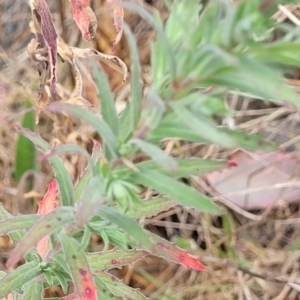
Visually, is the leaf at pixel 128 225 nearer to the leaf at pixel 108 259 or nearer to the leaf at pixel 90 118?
the leaf at pixel 90 118

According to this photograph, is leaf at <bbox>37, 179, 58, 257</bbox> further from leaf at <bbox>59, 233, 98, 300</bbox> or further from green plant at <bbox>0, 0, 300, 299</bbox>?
leaf at <bbox>59, 233, 98, 300</bbox>

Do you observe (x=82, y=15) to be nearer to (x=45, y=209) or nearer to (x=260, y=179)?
(x=45, y=209)

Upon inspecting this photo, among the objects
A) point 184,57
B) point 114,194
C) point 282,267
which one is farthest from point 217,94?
point 282,267

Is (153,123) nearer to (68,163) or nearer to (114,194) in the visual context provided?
(114,194)

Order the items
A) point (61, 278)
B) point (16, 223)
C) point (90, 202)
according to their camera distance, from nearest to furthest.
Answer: point (90, 202) → point (16, 223) → point (61, 278)

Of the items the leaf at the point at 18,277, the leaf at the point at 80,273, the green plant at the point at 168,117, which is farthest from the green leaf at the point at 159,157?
the leaf at the point at 18,277

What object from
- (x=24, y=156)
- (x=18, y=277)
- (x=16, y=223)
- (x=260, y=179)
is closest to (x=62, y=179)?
(x=16, y=223)

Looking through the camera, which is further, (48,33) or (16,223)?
(48,33)
